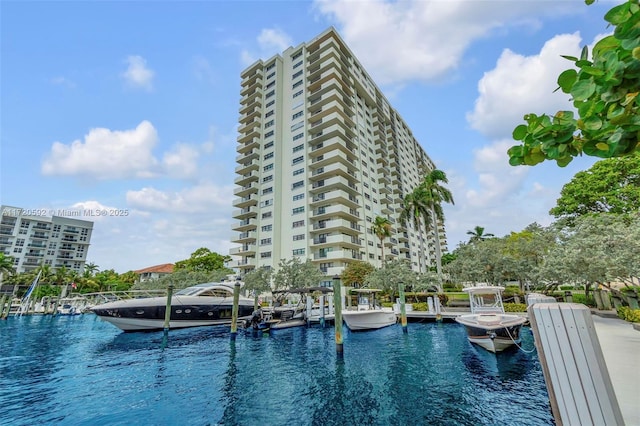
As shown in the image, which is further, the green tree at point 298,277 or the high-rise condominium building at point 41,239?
the high-rise condominium building at point 41,239

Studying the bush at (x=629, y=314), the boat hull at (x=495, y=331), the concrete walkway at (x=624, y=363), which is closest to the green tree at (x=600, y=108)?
the concrete walkway at (x=624, y=363)

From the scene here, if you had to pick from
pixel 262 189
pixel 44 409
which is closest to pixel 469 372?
pixel 44 409

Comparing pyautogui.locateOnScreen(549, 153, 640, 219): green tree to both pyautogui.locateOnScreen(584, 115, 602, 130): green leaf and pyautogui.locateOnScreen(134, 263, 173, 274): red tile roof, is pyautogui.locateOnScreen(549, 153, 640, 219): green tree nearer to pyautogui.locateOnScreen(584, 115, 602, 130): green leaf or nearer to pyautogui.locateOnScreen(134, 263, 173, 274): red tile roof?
pyautogui.locateOnScreen(584, 115, 602, 130): green leaf

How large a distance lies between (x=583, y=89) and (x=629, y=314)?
19830mm

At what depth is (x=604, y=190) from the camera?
3027cm

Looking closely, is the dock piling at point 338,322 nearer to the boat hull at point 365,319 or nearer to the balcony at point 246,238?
the boat hull at point 365,319

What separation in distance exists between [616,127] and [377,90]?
2994 inches

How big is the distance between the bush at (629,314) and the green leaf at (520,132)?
18023 mm

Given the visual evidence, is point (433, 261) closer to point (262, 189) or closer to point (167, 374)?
point (262, 189)

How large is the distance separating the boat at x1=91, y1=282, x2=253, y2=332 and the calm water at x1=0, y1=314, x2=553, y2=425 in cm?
371

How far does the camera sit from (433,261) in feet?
274

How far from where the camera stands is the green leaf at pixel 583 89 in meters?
2.03

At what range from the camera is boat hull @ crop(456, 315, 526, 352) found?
538 inches

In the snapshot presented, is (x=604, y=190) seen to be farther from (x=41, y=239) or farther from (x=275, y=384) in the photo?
(x=41, y=239)
